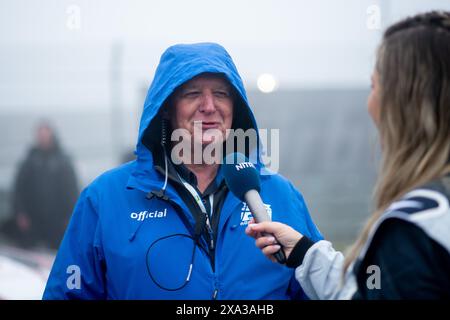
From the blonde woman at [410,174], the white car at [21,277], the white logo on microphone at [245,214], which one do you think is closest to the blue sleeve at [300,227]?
the white logo on microphone at [245,214]

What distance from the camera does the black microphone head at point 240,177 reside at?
2467 mm

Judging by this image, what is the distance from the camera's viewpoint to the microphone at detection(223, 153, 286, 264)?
2.28 metres

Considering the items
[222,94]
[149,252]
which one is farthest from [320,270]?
[222,94]

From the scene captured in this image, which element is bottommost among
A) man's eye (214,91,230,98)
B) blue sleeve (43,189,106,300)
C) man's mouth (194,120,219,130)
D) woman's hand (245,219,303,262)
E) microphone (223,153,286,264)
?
blue sleeve (43,189,106,300)

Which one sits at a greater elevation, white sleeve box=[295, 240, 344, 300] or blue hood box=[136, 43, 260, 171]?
blue hood box=[136, 43, 260, 171]

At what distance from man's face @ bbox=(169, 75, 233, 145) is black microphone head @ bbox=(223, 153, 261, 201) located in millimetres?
325

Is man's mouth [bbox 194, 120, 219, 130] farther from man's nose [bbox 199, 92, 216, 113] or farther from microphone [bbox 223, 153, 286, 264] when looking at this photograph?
microphone [bbox 223, 153, 286, 264]

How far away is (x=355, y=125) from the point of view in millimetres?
8375

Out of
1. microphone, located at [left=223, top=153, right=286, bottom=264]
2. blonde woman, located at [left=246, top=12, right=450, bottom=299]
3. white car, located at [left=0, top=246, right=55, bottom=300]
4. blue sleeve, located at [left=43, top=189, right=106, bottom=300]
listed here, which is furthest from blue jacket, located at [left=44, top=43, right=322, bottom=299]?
white car, located at [left=0, top=246, right=55, bottom=300]

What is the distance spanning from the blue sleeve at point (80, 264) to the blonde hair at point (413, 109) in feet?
3.80

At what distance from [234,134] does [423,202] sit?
156 centimetres

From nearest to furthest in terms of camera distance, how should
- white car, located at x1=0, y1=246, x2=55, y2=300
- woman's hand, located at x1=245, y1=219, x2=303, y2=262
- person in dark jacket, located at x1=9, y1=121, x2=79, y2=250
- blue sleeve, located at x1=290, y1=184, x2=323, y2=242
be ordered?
woman's hand, located at x1=245, y1=219, x2=303, y2=262, blue sleeve, located at x1=290, y1=184, x2=323, y2=242, white car, located at x1=0, y1=246, x2=55, y2=300, person in dark jacket, located at x1=9, y1=121, x2=79, y2=250

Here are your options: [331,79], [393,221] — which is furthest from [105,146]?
[393,221]

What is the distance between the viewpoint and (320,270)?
2273 mm
